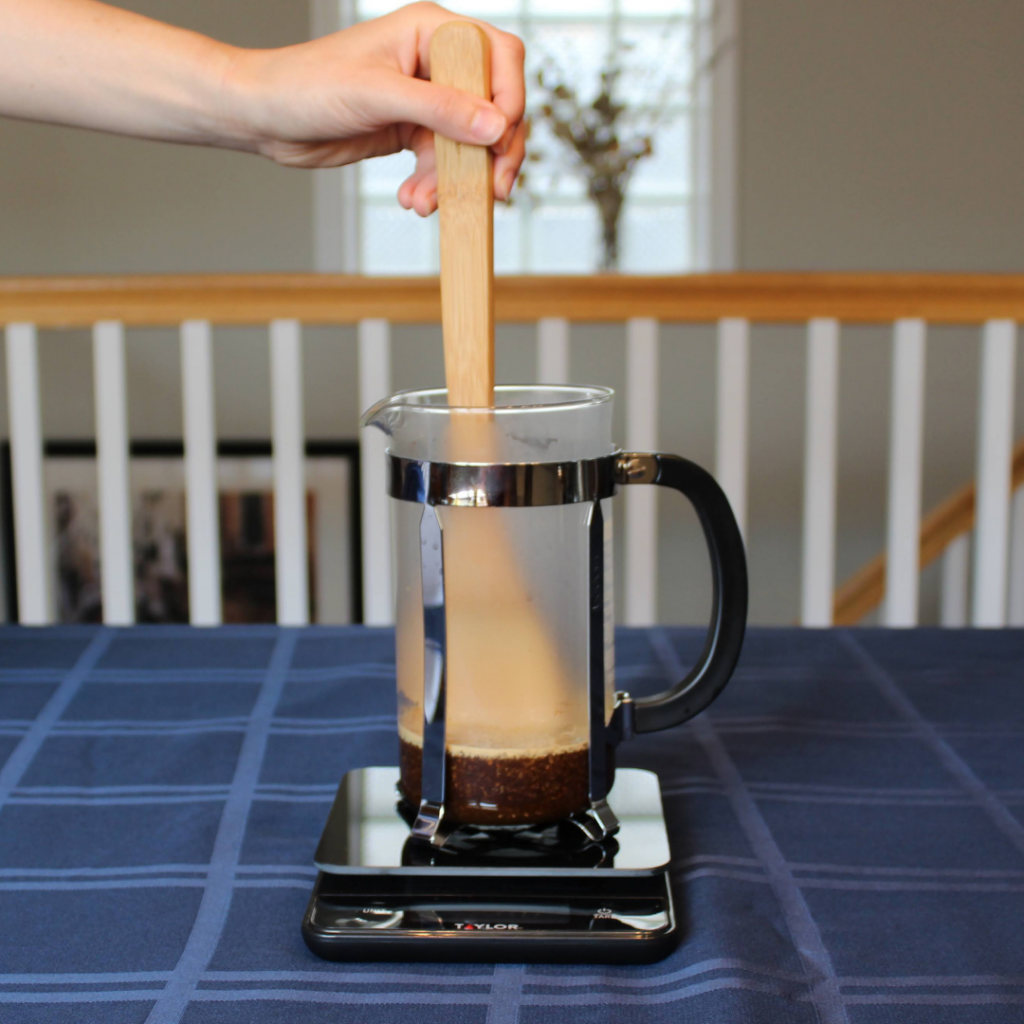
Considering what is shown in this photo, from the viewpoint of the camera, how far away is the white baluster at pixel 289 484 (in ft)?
5.24

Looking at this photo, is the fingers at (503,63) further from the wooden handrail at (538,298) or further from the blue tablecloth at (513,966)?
the wooden handrail at (538,298)

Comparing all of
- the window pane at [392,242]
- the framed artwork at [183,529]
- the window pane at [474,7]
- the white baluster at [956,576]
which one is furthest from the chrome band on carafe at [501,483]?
the window pane at [474,7]

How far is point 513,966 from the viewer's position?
448mm

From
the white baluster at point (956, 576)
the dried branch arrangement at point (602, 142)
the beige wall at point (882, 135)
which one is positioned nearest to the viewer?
the white baluster at point (956, 576)

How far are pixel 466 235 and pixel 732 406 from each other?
3.86ft

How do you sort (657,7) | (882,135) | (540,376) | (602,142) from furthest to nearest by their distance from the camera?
(657,7) < (882,135) < (602,142) < (540,376)

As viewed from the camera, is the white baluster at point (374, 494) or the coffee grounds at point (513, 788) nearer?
the coffee grounds at point (513, 788)

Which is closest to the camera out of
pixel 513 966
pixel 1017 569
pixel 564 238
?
pixel 513 966

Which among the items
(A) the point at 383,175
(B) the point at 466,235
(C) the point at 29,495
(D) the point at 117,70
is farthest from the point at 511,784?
(A) the point at 383,175

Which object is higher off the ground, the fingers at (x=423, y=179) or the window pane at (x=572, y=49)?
the window pane at (x=572, y=49)

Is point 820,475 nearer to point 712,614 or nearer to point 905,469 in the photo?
point 905,469

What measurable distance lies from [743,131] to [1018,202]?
0.86 metres

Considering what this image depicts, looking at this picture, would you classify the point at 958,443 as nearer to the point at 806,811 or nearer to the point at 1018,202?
the point at 1018,202

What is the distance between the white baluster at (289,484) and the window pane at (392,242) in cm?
182
